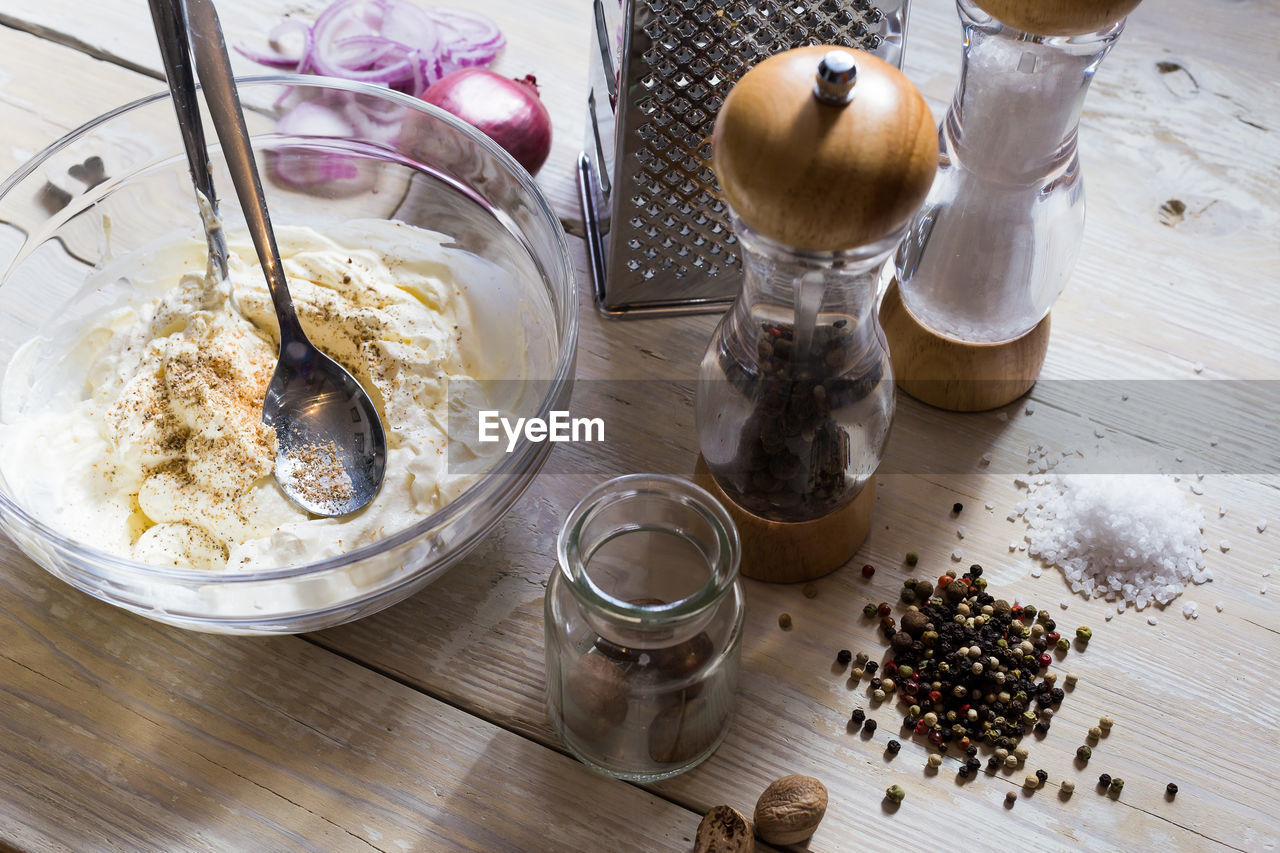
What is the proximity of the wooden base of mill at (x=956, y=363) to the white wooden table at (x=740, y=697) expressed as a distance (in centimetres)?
2

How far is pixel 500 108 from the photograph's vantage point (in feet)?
4.21

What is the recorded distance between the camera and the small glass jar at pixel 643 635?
875 mm

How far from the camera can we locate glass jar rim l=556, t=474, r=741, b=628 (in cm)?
82

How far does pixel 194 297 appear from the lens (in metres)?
1.09

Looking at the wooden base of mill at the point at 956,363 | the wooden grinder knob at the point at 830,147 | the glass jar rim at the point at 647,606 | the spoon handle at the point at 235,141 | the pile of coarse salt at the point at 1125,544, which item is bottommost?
the pile of coarse salt at the point at 1125,544

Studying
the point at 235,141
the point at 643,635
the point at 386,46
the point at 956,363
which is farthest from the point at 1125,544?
the point at 386,46

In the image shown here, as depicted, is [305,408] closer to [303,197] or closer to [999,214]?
[303,197]

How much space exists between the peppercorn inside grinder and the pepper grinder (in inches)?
7.4

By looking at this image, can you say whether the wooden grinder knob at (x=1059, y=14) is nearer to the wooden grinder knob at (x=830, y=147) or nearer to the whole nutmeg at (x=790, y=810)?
the wooden grinder knob at (x=830, y=147)

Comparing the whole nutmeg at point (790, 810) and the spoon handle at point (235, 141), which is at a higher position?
the spoon handle at point (235, 141)

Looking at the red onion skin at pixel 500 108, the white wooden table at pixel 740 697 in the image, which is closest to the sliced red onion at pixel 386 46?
the red onion skin at pixel 500 108

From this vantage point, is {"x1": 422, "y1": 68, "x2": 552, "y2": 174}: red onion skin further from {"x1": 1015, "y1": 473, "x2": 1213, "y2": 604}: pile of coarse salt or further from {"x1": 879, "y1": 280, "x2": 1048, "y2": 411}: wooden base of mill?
{"x1": 1015, "y1": 473, "x2": 1213, "y2": 604}: pile of coarse salt

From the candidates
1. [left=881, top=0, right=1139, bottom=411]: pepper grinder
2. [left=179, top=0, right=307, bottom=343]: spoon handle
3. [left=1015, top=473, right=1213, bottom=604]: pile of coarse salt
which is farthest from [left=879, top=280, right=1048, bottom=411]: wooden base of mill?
[left=179, top=0, right=307, bottom=343]: spoon handle

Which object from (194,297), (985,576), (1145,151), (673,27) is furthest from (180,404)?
(1145,151)
